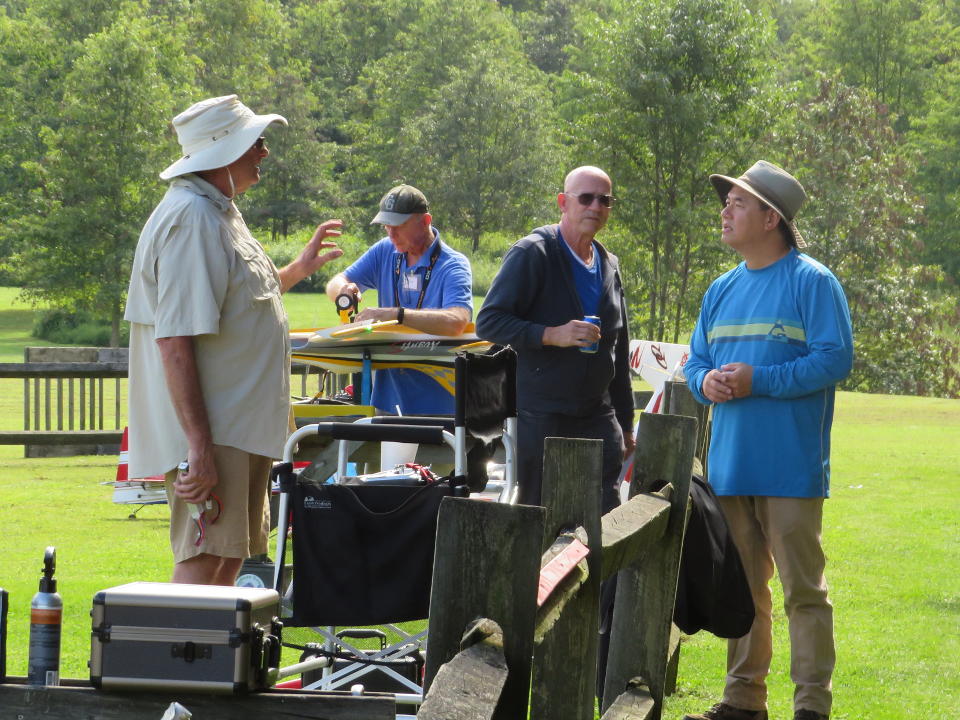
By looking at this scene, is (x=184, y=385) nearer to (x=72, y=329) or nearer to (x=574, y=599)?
(x=574, y=599)

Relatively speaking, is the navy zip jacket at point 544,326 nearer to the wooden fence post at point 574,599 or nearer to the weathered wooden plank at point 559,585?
the wooden fence post at point 574,599

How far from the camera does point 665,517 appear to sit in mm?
4145

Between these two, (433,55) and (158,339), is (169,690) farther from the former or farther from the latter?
(433,55)

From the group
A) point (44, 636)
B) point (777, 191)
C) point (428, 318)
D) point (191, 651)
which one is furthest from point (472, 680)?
point (428, 318)

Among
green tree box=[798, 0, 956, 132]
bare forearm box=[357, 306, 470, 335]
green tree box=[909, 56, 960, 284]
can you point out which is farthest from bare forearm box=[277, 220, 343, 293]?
green tree box=[798, 0, 956, 132]

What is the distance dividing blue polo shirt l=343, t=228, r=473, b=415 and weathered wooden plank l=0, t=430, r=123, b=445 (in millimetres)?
7255

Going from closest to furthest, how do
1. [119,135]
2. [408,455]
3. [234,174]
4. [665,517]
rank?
[665,517] → [234,174] → [408,455] → [119,135]

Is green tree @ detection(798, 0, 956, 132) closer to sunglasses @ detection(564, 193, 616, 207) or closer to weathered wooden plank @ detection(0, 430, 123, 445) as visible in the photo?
weathered wooden plank @ detection(0, 430, 123, 445)

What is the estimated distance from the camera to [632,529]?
3.52m

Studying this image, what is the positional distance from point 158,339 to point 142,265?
0.84ft

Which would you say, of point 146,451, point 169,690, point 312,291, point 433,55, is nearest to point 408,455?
point 146,451

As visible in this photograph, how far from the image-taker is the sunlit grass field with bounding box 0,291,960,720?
6027mm

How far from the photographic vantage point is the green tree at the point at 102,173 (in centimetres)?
4359

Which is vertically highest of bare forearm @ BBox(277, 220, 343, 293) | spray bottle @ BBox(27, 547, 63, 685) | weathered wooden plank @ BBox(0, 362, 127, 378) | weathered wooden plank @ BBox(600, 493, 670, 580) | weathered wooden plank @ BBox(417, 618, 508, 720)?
bare forearm @ BBox(277, 220, 343, 293)
